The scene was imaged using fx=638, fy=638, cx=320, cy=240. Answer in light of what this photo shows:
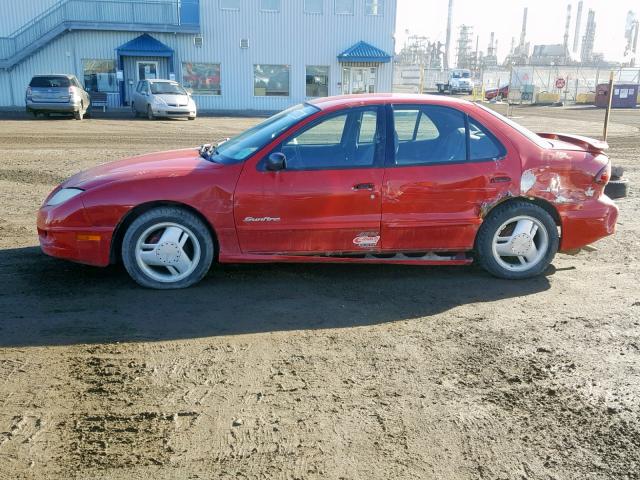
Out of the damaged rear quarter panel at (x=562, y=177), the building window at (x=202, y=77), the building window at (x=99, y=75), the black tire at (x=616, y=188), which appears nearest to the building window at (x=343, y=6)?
the building window at (x=202, y=77)

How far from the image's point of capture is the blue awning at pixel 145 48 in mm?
31984

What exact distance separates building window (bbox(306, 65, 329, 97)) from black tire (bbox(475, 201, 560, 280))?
30.7 m

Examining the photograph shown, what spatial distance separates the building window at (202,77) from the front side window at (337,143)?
30078mm

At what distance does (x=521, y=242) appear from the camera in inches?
226

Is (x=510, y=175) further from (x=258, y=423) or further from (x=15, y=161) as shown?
(x=15, y=161)

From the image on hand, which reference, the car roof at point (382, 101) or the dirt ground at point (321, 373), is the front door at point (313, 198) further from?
the dirt ground at point (321, 373)

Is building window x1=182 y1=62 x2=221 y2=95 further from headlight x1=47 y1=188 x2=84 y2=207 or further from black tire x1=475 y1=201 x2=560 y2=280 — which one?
black tire x1=475 y1=201 x2=560 y2=280

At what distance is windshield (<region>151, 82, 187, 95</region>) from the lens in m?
Result: 25.1

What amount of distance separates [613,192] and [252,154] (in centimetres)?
568

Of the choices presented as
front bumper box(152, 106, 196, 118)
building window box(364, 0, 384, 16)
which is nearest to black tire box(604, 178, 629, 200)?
front bumper box(152, 106, 196, 118)

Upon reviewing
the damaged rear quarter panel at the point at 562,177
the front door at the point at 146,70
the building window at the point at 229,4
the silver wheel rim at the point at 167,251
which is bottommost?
the silver wheel rim at the point at 167,251

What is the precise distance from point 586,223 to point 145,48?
3027 cm

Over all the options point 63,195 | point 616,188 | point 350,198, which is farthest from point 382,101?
point 616,188

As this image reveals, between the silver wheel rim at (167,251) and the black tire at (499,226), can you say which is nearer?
the silver wheel rim at (167,251)
